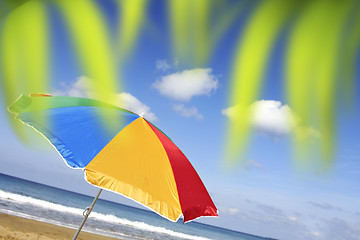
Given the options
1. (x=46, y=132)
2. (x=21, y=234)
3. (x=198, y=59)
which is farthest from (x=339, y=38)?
(x=21, y=234)

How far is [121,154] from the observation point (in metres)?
2.07

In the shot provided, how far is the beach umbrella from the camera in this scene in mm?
1931

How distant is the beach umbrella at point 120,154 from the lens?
1.93m

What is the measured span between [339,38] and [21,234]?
366 inches

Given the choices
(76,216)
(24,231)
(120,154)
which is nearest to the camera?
(120,154)

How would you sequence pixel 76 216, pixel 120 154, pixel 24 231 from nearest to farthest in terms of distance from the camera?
pixel 120 154
pixel 24 231
pixel 76 216

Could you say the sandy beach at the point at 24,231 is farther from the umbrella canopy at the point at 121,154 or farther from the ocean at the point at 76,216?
the umbrella canopy at the point at 121,154

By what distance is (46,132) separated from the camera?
2.04m

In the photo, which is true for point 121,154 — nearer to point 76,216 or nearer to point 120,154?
point 120,154

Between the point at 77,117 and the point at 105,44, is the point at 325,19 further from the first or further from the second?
the point at 77,117

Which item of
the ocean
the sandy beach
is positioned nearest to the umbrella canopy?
the sandy beach

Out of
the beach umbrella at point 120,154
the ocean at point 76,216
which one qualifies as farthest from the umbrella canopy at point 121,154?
the ocean at point 76,216

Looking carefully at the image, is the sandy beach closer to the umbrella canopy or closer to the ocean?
the ocean

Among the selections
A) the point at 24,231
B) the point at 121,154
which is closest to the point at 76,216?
the point at 24,231
